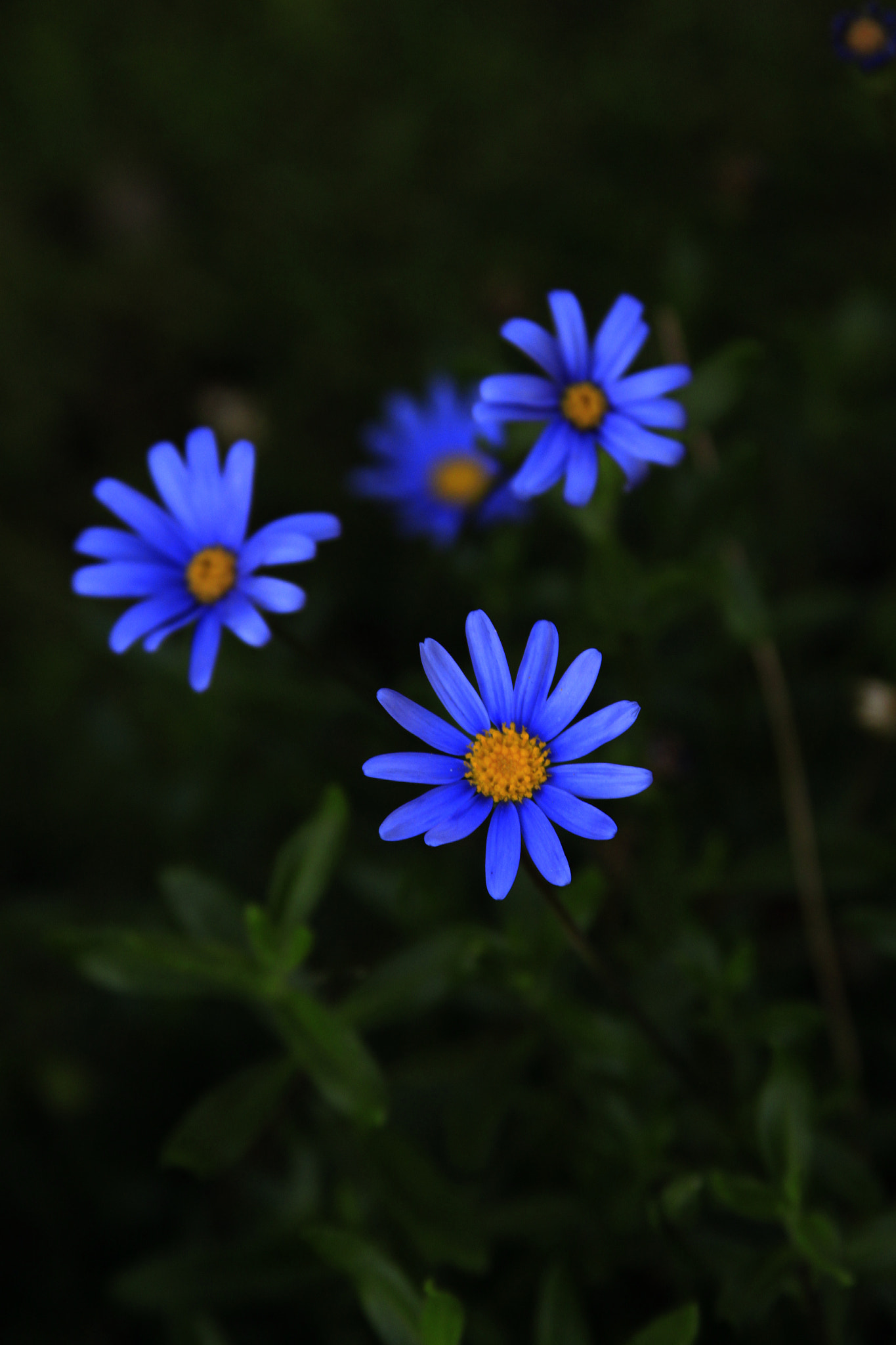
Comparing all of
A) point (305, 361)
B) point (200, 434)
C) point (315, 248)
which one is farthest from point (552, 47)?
point (200, 434)

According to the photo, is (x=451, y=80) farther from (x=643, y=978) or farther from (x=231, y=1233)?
(x=231, y=1233)

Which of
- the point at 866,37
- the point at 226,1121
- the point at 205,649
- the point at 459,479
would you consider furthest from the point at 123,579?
the point at 866,37

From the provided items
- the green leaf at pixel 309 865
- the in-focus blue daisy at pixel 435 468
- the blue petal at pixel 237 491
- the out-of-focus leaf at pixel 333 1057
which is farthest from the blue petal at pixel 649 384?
the out-of-focus leaf at pixel 333 1057

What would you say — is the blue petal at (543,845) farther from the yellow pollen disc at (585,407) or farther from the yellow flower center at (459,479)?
the yellow flower center at (459,479)

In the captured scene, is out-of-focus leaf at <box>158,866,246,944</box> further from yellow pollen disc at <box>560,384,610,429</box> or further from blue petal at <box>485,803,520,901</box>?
yellow pollen disc at <box>560,384,610,429</box>

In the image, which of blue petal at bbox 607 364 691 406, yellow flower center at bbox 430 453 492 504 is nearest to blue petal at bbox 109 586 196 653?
blue petal at bbox 607 364 691 406

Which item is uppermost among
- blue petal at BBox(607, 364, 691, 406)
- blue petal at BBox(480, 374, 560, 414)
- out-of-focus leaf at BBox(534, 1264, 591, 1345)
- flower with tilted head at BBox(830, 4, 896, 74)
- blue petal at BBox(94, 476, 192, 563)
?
flower with tilted head at BBox(830, 4, 896, 74)
